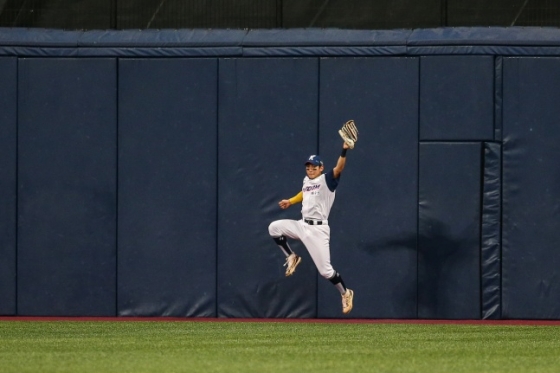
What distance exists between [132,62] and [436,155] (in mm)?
4397

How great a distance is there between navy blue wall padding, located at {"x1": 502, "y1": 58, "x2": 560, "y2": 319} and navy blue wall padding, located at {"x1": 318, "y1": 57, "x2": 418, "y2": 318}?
1.28 meters

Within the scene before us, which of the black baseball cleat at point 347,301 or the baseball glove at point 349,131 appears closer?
the baseball glove at point 349,131

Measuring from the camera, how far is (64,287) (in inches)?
637

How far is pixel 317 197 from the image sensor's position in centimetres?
1501

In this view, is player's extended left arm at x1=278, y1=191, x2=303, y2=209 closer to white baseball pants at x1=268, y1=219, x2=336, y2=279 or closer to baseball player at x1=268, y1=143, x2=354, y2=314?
baseball player at x1=268, y1=143, x2=354, y2=314

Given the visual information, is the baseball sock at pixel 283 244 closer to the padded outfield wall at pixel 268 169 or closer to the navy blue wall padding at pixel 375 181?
the padded outfield wall at pixel 268 169

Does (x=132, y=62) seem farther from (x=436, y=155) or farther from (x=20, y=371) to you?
(x=20, y=371)

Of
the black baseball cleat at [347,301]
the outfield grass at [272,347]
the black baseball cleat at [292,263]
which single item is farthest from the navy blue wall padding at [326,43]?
the outfield grass at [272,347]

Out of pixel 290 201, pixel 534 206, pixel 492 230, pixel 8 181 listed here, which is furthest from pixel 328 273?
pixel 8 181

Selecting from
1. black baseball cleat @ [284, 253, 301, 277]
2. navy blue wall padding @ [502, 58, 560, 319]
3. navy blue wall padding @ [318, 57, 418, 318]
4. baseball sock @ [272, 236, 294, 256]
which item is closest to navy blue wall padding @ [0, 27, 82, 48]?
navy blue wall padding @ [318, 57, 418, 318]

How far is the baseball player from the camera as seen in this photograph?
48.8 ft

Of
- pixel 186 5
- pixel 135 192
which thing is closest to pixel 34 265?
pixel 135 192

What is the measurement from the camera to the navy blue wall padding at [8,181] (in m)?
16.1

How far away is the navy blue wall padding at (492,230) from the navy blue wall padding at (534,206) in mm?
85
